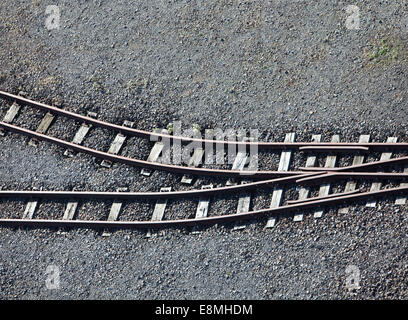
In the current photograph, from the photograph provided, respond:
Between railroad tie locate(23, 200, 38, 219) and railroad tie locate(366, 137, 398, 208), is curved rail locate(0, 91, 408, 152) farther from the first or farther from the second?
railroad tie locate(23, 200, 38, 219)

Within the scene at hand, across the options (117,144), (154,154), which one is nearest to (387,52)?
(154,154)

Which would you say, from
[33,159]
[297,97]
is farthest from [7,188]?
[297,97]

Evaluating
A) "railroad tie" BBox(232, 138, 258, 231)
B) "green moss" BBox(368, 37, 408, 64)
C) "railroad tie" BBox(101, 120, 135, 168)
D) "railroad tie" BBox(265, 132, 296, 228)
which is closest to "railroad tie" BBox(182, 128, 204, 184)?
"railroad tie" BBox(232, 138, 258, 231)

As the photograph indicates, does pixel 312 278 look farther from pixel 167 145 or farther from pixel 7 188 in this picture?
pixel 7 188

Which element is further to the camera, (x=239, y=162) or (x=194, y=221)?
(x=239, y=162)

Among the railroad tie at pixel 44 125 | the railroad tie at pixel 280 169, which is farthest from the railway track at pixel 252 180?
the railroad tie at pixel 44 125

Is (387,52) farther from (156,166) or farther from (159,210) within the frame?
(159,210)
